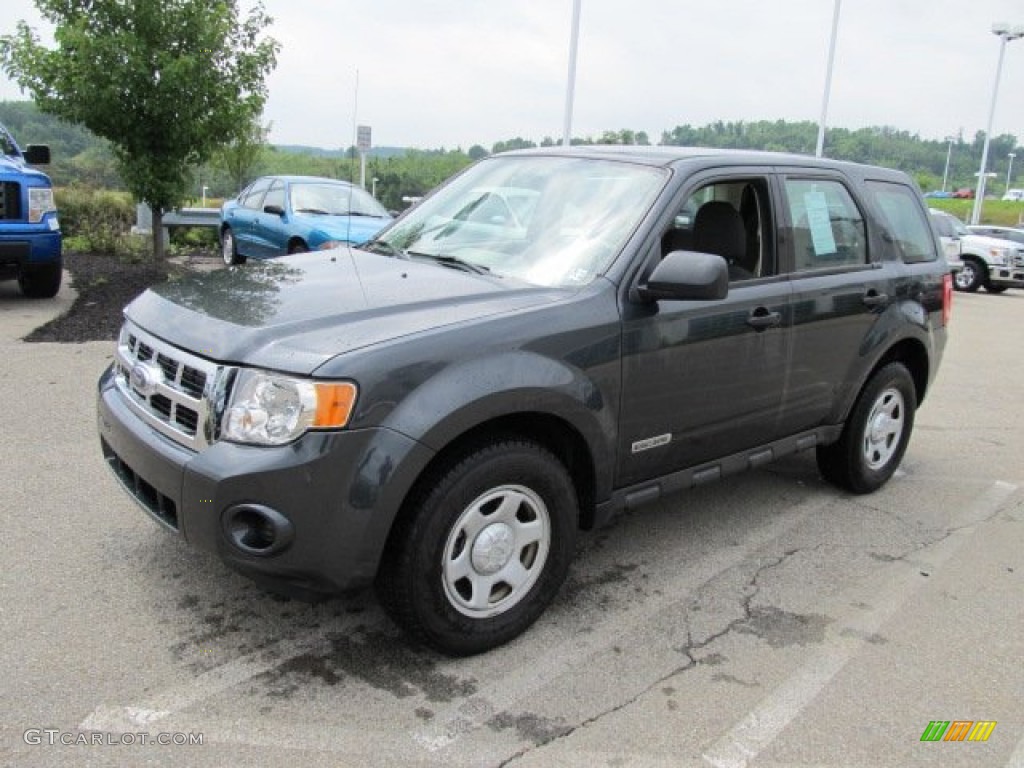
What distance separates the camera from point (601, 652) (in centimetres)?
321

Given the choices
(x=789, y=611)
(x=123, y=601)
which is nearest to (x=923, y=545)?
(x=789, y=611)

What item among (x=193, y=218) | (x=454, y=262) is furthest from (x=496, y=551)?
(x=193, y=218)

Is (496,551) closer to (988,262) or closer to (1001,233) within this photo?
(988,262)

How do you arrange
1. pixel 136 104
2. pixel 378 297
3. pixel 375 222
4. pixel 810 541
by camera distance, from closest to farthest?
pixel 378 297, pixel 810 541, pixel 136 104, pixel 375 222

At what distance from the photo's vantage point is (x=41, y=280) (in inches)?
384

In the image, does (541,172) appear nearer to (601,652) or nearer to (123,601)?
(601,652)

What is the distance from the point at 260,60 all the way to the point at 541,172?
7947 mm

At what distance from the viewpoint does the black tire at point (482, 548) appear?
2857 mm

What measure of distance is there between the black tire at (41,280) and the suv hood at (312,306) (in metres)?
6.88

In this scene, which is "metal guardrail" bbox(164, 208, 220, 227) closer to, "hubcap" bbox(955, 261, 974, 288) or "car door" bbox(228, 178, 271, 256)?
"car door" bbox(228, 178, 271, 256)

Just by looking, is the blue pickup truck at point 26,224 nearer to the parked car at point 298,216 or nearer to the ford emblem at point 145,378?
the parked car at point 298,216

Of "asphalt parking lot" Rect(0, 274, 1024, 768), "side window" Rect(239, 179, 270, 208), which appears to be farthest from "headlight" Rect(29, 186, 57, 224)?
"asphalt parking lot" Rect(0, 274, 1024, 768)

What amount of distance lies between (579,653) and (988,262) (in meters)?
18.8

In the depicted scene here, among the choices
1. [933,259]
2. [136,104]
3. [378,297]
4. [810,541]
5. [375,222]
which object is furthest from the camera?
[375,222]
